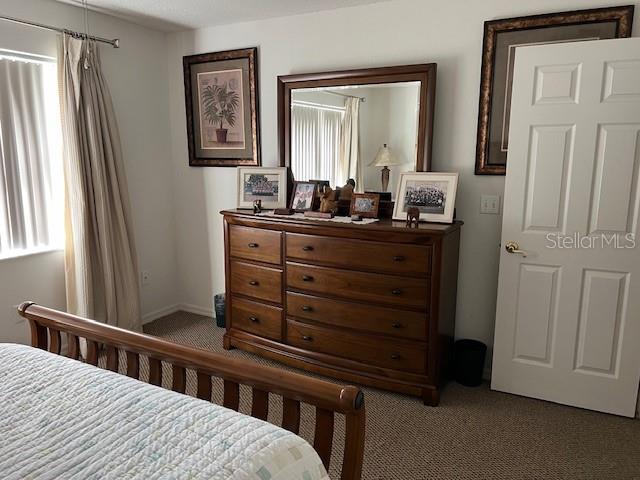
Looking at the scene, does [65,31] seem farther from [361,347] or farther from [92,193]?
[361,347]

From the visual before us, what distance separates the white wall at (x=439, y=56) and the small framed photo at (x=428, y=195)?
0.64 ft

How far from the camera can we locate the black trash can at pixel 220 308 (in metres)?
3.93

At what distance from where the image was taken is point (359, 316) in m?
2.88

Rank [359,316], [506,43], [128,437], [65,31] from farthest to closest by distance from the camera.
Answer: [65,31]
[359,316]
[506,43]
[128,437]

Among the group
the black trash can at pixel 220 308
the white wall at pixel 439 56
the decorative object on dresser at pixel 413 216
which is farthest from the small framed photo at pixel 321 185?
the black trash can at pixel 220 308

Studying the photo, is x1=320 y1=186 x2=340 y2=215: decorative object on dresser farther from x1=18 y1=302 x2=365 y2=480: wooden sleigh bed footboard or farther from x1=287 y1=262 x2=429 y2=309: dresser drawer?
x1=18 y1=302 x2=365 y2=480: wooden sleigh bed footboard

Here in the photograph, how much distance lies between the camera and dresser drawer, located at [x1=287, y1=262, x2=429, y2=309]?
8.87 ft

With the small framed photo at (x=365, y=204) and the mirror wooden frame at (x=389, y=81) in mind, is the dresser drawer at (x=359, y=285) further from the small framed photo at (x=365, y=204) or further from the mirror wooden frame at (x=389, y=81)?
the mirror wooden frame at (x=389, y=81)

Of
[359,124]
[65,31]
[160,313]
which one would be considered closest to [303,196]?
[359,124]

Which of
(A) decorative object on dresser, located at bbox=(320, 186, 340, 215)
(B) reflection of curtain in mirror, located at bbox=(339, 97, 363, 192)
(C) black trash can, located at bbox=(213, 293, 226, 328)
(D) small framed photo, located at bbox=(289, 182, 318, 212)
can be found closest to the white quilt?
(A) decorative object on dresser, located at bbox=(320, 186, 340, 215)

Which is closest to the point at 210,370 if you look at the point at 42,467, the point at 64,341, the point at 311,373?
the point at 42,467

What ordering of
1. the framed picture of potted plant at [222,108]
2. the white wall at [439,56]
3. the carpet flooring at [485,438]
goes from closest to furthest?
the carpet flooring at [485,438] → the white wall at [439,56] → the framed picture of potted plant at [222,108]

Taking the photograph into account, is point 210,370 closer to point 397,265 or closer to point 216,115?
point 397,265

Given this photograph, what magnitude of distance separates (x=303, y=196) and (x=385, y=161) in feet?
2.17
